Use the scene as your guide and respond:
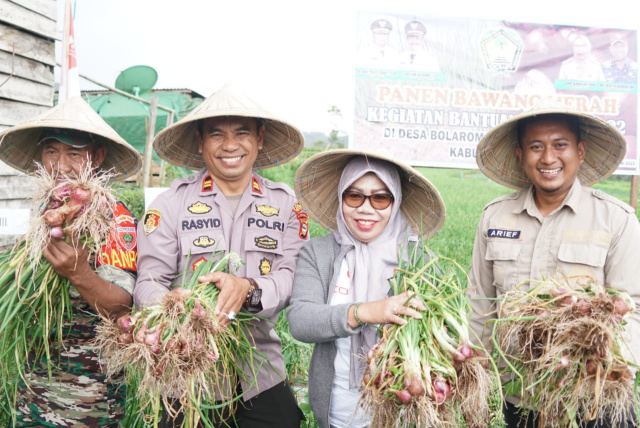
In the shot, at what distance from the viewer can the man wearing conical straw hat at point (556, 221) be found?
1929mm

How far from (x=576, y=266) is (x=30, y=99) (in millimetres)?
4351

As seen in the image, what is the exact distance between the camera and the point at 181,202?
212cm

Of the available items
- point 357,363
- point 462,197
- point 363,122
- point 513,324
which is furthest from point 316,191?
point 462,197

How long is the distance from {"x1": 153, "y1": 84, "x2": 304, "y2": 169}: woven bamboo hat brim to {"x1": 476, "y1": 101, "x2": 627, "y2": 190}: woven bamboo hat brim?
3.29 feet

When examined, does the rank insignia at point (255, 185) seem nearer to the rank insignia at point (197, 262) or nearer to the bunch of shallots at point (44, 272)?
the rank insignia at point (197, 262)

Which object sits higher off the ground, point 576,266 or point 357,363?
point 576,266

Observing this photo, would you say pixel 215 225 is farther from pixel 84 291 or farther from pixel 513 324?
pixel 513 324

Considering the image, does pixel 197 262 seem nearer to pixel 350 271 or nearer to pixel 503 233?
pixel 350 271

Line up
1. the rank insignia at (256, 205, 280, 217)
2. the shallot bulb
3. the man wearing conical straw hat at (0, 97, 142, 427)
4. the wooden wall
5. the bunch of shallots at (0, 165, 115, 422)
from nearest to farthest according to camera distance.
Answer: the shallot bulb → the bunch of shallots at (0, 165, 115, 422) → the man wearing conical straw hat at (0, 97, 142, 427) → the rank insignia at (256, 205, 280, 217) → the wooden wall

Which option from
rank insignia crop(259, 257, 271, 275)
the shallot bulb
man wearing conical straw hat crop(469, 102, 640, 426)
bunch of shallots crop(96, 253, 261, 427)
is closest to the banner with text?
man wearing conical straw hat crop(469, 102, 640, 426)

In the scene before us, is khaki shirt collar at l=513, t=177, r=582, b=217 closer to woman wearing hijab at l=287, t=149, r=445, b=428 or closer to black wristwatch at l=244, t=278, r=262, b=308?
woman wearing hijab at l=287, t=149, r=445, b=428

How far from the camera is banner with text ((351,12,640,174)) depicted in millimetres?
4945

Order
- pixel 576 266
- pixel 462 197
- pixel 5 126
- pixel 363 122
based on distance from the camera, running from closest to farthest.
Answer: pixel 576 266, pixel 5 126, pixel 363 122, pixel 462 197

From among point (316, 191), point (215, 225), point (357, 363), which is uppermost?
point (316, 191)
